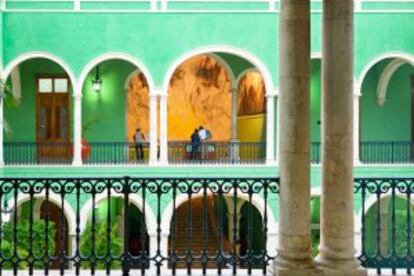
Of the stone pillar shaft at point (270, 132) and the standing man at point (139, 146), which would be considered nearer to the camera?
the stone pillar shaft at point (270, 132)

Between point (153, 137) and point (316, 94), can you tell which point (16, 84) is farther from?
point (316, 94)

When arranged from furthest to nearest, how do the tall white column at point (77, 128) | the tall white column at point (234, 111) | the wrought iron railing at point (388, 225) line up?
the tall white column at point (234, 111) → the tall white column at point (77, 128) → the wrought iron railing at point (388, 225)

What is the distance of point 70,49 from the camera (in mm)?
20047

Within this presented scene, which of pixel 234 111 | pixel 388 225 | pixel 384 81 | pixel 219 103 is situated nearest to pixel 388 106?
pixel 384 81

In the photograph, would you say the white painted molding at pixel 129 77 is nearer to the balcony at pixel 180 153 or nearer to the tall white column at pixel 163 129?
the balcony at pixel 180 153

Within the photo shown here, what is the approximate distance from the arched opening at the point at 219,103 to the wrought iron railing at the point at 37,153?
3.44 metres

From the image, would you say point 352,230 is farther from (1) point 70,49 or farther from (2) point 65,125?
(2) point 65,125

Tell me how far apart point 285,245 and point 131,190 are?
1.68m

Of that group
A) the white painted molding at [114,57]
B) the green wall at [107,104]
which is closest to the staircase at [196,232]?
the green wall at [107,104]

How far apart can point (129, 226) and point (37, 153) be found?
45.8ft

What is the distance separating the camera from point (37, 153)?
71.6 ft

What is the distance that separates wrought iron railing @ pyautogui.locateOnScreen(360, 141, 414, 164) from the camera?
21.9 metres

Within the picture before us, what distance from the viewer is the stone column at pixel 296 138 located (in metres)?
6.08

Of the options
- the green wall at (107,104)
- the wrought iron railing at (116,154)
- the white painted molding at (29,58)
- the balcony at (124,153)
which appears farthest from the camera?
the green wall at (107,104)
